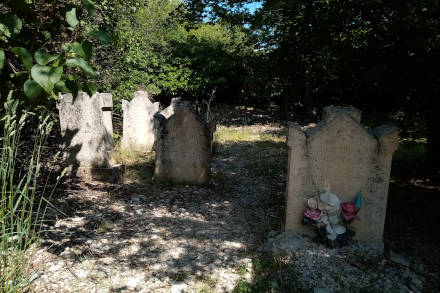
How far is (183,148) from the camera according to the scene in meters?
5.77

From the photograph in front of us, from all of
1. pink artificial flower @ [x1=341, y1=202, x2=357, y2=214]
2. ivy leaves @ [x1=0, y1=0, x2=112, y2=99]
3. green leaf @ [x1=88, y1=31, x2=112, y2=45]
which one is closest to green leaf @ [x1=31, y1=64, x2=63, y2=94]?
ivy leaves @ [x1=0, y1=0, x2=112, y2=99]

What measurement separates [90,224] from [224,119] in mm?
10114

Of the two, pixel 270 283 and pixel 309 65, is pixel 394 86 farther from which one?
pixel 270 283

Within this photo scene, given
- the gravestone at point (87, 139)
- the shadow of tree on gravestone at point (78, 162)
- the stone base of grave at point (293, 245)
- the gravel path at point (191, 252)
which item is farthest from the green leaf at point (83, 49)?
the shadow of tree on gravestone at point (78, 162)

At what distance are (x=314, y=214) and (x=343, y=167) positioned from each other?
24.1 inches

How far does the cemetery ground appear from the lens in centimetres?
302

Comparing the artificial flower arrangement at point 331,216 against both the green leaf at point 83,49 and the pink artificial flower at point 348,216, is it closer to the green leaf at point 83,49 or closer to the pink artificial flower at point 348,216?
the pink artificial flower at point 348,216

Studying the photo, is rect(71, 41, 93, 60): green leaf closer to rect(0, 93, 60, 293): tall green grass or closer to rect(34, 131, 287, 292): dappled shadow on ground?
rect(0, 93, 60, 293): tall green grass

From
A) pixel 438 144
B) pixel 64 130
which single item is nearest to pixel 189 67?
pixel 64 130

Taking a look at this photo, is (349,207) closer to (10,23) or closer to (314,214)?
(314,214)

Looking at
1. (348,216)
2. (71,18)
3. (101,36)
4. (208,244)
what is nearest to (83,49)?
(101,36)

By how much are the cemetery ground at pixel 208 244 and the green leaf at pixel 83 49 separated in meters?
1.29

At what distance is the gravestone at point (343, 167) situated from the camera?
3631 mm

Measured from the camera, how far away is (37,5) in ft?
11.7
